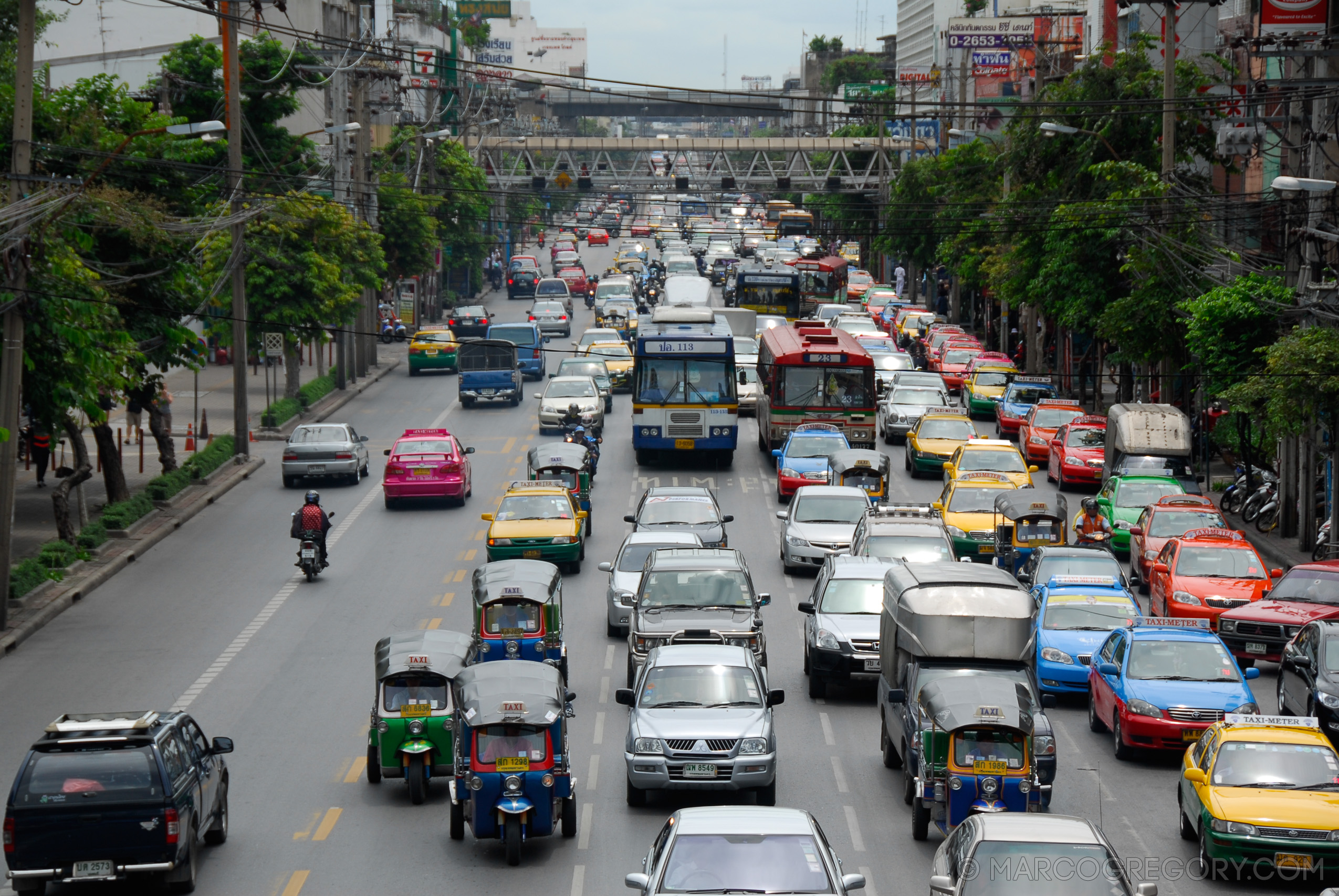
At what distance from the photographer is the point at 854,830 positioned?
18625 mm

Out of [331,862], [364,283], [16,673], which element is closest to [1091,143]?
[364,283]

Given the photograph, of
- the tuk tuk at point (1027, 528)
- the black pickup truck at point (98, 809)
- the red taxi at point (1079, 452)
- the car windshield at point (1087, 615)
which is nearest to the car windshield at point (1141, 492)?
the tuk tuk at point (1027, 528)

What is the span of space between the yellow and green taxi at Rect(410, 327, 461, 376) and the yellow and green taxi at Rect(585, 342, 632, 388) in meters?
7.73

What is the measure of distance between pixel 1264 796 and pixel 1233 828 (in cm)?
53

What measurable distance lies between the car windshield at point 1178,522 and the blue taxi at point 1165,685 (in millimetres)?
8613

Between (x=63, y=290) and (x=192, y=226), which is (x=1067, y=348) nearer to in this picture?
(x=192, y=226)

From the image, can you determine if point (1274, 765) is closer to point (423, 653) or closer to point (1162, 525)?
point (423, 653)

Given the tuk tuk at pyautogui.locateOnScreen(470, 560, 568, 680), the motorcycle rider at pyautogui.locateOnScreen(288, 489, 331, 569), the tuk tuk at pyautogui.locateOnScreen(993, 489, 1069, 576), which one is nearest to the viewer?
the tuk tuk at pyautogui.locateOnScreen(470, 560, 568, 680)

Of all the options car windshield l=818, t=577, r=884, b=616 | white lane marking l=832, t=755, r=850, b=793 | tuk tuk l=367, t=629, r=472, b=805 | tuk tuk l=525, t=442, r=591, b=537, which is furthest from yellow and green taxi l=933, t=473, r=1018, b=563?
tuk tuk l=367, t=629, r=472, b=805

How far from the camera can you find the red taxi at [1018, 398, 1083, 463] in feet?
143

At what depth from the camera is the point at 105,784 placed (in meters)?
15.6

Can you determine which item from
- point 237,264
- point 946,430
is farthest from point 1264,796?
point 237,264

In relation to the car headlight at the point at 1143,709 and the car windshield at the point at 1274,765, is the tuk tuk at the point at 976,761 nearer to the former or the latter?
the car windshield at the point at 1274,765

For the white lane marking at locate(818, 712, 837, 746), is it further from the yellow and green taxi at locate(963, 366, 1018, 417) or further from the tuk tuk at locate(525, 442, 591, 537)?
the yellow and green taxi at locate(963, 366, 1018, 417)
